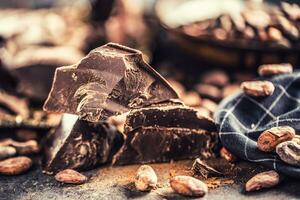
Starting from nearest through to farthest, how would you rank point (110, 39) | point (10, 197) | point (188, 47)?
point (10, 197), point (188, 47), point (110, 39)

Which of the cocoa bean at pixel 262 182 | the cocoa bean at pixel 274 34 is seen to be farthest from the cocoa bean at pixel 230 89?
the cocoa bean at pixel 262 182

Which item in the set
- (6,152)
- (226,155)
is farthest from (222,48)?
(6,152)

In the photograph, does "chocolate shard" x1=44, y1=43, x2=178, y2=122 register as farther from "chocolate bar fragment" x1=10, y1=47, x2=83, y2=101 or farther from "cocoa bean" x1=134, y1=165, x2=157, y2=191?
"chocolate bar fragment" x1=10, y1=47, x2=83, y2=101

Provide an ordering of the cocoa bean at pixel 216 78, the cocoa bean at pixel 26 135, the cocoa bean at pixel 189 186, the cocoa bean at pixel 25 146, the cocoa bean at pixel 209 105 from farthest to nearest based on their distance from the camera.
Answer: the cocoa bean at pixel 216 78
the cocoa bean at pixel 209 105
the cocoa bean at pixel 26 135
the cocoa bean at pixel 25 146
the cocoa bean at pixel 189 186

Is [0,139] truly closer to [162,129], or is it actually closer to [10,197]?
[10,197]

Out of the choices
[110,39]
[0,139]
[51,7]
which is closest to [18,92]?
[0,139]

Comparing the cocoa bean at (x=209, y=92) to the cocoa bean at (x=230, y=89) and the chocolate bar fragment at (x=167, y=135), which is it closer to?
the cocoa bean at (x=230, y=89)
